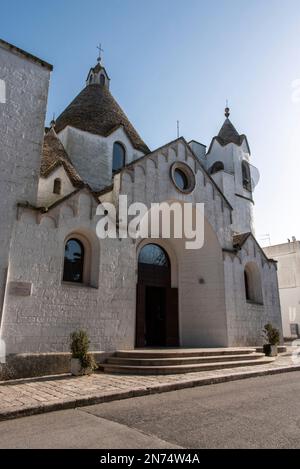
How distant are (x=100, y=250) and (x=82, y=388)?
4455 mm

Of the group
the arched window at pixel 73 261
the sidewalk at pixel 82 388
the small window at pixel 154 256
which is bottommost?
the sidewalk at pixel 82 388

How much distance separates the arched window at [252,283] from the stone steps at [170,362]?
4625mm

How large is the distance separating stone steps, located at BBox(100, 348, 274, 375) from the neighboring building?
65.2 feet

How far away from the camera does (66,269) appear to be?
9984mm

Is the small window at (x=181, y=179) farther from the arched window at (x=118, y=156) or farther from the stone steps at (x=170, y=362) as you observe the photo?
the stone steps at (x=170, y=362)

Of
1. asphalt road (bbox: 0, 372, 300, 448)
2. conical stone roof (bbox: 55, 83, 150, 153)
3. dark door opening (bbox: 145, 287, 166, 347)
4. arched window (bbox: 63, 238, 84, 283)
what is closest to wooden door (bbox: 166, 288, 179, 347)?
dark door opening (bbox: 145, 287, 166, 347)

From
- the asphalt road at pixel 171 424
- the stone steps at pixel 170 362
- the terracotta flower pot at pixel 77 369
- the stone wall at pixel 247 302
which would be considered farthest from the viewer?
the stone wall at pixel 247 302

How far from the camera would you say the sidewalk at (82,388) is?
5.45 metres

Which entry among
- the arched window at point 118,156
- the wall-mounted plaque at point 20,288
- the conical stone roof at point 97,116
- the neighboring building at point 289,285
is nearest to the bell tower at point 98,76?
the conical stone roof at point 97,116

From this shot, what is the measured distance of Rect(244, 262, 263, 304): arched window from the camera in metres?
15.7

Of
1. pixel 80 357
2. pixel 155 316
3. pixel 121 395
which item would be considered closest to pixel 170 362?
pixel 80 357

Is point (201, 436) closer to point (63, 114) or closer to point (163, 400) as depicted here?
point (163, 400)

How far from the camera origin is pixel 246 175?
2442 cm
